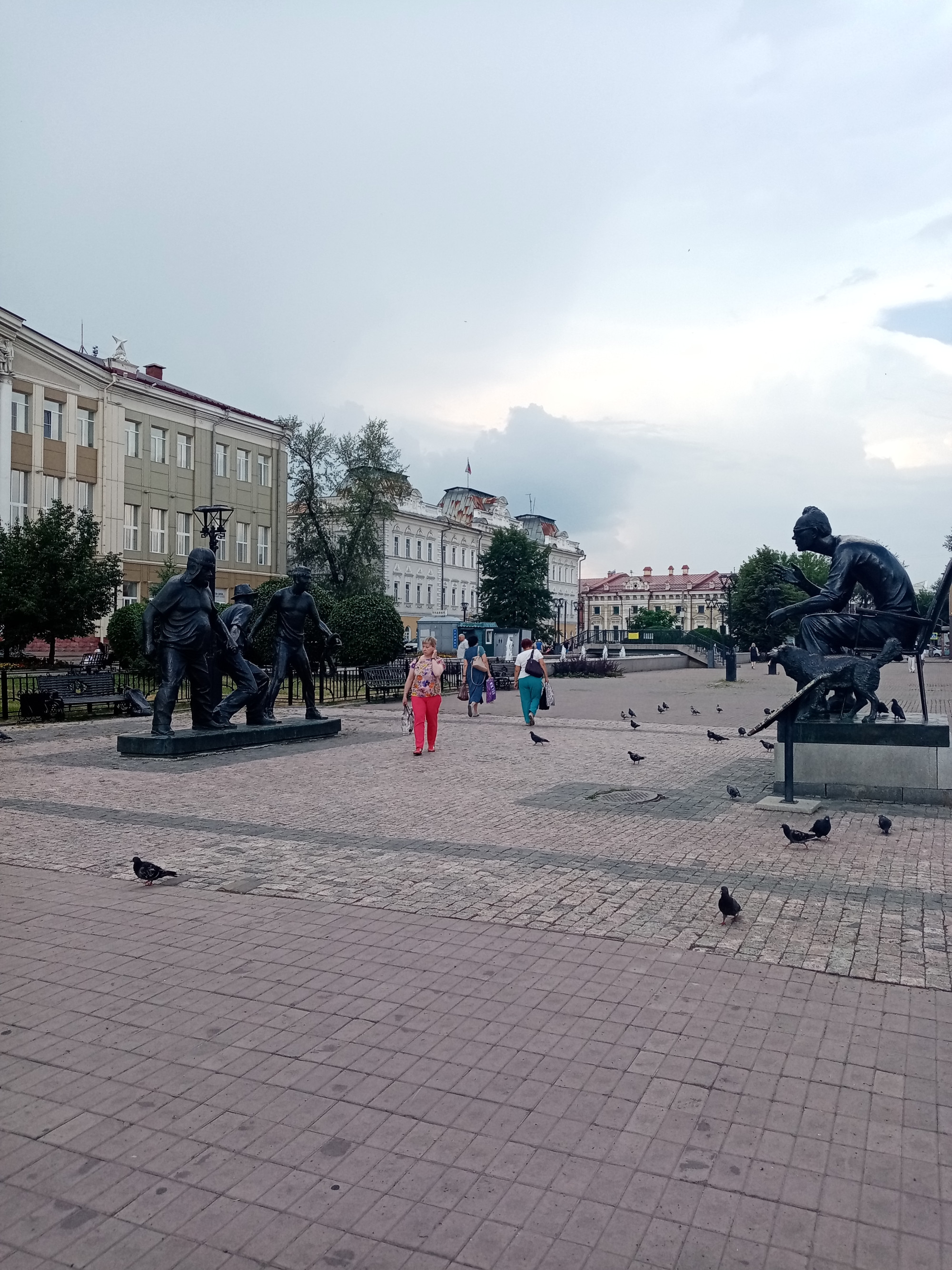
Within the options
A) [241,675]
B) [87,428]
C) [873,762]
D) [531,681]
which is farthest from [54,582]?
[87,428]

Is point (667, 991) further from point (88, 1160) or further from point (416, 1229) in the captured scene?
point (88, 1160)

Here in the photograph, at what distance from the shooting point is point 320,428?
5369 centimetres

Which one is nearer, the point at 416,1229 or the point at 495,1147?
the point at 416,1229

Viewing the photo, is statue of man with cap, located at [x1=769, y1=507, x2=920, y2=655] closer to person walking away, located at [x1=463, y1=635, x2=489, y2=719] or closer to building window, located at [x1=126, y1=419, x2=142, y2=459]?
person walking away, located at [x1=463, y1=635, x2=489, y2=719]

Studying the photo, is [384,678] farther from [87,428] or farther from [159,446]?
[159,446]

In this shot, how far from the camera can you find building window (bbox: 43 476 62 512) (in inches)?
1737

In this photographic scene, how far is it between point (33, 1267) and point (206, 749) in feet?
37.7

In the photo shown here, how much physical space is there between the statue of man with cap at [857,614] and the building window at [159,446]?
44518mm

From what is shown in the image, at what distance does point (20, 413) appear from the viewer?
43156 millimetres

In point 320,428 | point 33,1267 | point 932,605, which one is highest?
point 320,428

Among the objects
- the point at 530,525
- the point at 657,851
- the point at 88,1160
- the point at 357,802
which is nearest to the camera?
the point at 88,1160

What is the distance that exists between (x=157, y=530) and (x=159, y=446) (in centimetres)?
420

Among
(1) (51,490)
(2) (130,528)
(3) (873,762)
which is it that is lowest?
(3) (873,762)

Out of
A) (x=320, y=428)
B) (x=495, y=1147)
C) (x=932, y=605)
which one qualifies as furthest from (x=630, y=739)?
(x=320, y=428)
